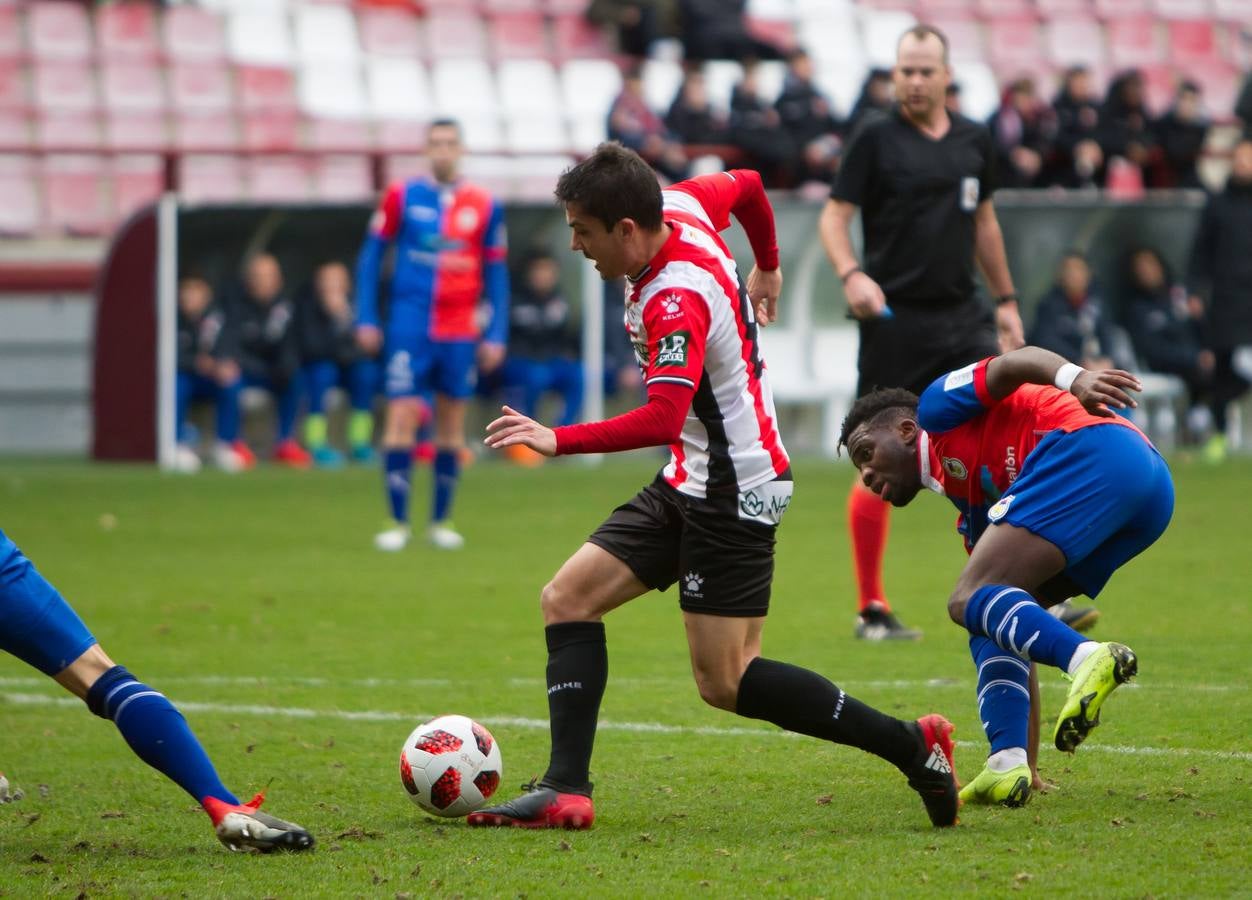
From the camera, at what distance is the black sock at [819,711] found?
14.6 ft

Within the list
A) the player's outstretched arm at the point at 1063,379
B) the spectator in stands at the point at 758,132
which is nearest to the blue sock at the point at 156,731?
the player's outstretched arm at the point at 1063,379

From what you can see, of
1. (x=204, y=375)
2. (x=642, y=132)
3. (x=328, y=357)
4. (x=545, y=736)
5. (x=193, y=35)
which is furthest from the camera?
(x=193, y=35)

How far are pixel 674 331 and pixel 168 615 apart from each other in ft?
15.1

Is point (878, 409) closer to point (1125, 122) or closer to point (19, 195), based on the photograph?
point (1125, 122)

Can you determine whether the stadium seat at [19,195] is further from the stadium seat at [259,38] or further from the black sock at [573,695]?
the black sock at [573,695]

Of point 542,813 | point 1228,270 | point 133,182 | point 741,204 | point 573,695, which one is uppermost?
point 133,182

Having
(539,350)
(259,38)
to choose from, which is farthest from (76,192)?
(539,350)

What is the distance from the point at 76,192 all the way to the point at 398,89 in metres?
3.53

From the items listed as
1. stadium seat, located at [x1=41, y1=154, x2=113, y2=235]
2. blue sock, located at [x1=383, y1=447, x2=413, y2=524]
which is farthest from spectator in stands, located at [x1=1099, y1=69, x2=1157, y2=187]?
blue sock, located at [x1=383, y1=447, x2=413, y2=524]

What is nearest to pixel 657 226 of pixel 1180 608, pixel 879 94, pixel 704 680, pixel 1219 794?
pixel 704 680

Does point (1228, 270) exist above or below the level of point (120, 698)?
above

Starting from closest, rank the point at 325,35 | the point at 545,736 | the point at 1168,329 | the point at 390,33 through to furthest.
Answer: the point at 545,736 < the point at 1168,329 < the point at 325,35 < the point at 390,33

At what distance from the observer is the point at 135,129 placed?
18.5 m

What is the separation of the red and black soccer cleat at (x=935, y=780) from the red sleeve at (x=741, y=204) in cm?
152
